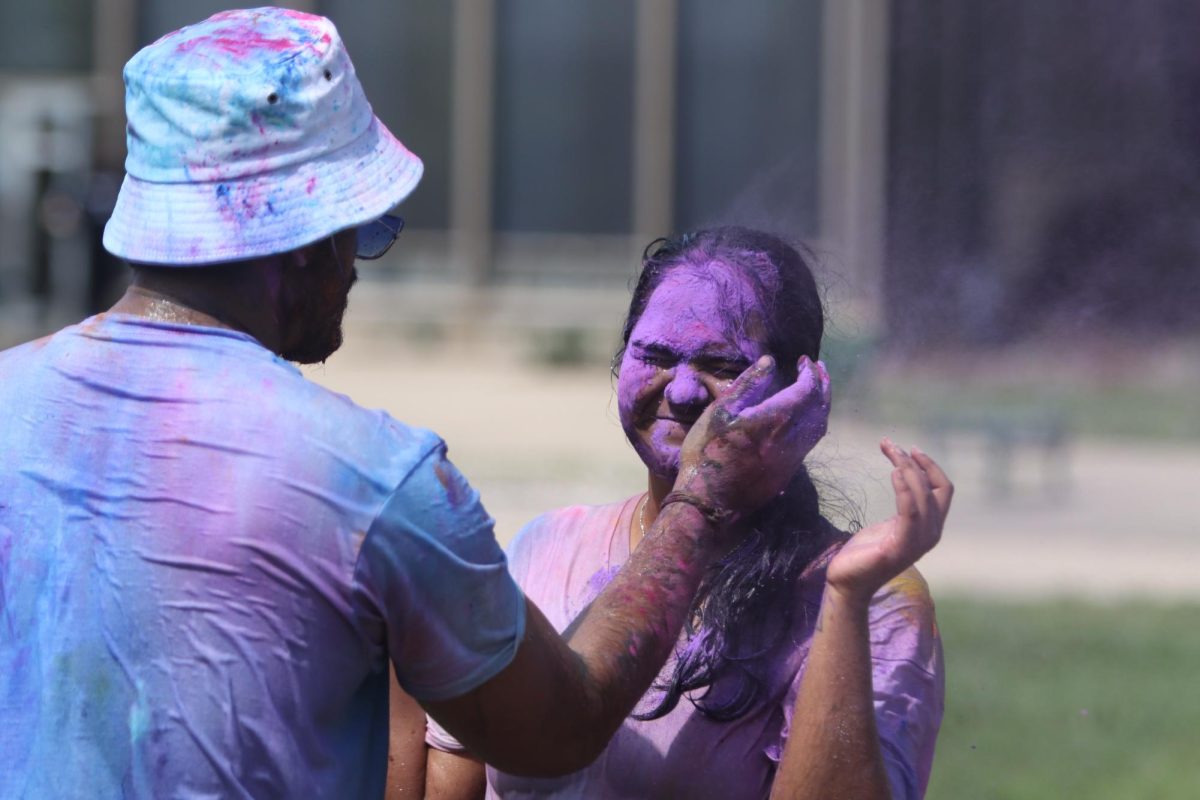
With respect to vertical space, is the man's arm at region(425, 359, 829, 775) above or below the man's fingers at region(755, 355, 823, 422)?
below

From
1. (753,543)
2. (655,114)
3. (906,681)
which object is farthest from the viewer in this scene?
(655,114)

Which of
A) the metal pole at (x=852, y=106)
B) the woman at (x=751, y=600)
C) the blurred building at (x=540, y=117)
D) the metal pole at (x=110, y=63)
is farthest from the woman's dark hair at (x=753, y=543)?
the metal pole at (x=110, y=63)

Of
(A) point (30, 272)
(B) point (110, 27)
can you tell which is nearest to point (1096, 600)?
(A) point (30, 272)

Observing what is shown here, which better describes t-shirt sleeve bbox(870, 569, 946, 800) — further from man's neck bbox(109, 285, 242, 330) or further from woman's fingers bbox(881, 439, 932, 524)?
man's neck bbox(109, 285, 242, 330)

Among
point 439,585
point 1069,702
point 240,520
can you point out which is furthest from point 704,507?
point 1069,702

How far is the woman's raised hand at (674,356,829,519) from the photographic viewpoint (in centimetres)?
207

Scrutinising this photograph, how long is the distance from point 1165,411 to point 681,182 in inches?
267

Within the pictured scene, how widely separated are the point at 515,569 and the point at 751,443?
574 mm

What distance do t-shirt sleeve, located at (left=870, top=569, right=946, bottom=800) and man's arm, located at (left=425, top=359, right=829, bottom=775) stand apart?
24 centimetres

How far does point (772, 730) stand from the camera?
7.16 ft

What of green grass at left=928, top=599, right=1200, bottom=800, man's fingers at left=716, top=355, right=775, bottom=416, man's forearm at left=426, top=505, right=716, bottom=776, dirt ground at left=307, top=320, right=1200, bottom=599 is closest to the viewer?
man's forearm at left=426, top=505, right=716, bottom=776

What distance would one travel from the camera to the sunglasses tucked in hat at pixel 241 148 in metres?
1.75

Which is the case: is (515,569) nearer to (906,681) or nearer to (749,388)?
(749,388)

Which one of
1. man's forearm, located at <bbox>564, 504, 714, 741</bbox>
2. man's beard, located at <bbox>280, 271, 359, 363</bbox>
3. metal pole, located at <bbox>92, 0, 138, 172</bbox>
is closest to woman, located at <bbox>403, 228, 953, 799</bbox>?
man's forearm, located at <bbox>564, 504, 714, 741</bbox>
